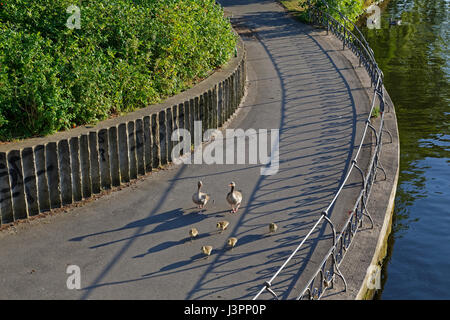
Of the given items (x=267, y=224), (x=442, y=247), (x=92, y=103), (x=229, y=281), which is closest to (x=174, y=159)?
(x=92, y=103)

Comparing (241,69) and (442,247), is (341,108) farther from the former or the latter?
(442,247)

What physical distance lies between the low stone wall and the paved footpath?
381 millimetres

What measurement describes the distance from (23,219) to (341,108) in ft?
33.9

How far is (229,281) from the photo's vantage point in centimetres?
1005

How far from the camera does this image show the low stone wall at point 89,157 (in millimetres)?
11562

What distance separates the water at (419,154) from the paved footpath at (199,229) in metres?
2.26

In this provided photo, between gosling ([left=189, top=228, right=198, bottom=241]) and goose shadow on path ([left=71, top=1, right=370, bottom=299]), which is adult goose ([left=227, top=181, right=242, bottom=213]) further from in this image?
gosling ([left=189, top=228, right=198, bottom=241])

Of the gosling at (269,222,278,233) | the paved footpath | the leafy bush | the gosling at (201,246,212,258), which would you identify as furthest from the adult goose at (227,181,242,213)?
the leafy bush

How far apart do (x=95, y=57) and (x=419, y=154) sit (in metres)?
10.9

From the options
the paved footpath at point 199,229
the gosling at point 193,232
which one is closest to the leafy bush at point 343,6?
the paved footpath at point 199,229

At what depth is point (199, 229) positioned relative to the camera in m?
11.8

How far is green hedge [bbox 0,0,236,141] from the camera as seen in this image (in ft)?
41.9

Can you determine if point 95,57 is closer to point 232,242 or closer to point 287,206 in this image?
point 287,206

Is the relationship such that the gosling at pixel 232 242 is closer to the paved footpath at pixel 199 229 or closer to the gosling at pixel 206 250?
the paved footpath at pixel 199 229
